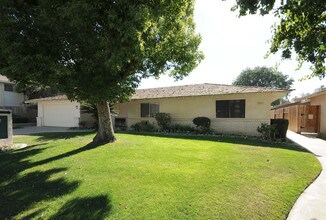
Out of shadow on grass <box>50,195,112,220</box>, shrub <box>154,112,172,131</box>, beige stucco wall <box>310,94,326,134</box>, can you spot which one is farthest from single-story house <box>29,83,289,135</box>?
shadow on grass <box>50,195,112,220</box>

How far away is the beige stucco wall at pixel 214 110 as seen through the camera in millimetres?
16797

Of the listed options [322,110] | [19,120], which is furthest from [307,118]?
[19,120]

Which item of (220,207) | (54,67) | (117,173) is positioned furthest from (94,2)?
(220,207)

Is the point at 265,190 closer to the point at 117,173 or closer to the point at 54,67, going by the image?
the point at 117,173

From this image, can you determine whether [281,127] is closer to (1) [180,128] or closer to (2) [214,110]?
(2) [214,110]

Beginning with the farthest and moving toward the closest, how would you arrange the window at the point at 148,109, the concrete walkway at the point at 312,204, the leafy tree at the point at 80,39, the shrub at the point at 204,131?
the window at the point at 148,109 → the shrub at the point at 204,131 → the leafy tree at the point at 80,39 → the concrete walkway at the point at 312,204

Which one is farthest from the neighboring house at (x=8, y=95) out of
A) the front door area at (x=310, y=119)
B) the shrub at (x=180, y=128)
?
the front door area at (x=310, y=119)

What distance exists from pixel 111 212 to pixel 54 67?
5182 millimetres

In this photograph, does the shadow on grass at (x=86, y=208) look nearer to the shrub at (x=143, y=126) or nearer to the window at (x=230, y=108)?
the window at (x=230, y=108)

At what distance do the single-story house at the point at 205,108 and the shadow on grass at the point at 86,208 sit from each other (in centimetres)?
1377

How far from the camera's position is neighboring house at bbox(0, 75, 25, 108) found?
97.9 ft

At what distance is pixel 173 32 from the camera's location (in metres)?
10.8

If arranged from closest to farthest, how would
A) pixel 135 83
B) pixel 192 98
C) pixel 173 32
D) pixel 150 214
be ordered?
1. pixel 150 214
2. pixel 173 32
3. pixel 135 83
4. pixel 192 98

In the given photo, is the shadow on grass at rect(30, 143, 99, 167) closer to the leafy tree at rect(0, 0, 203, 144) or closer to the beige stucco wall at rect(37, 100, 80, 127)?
the leafy tree at rect(0, 0, 203, 144)
